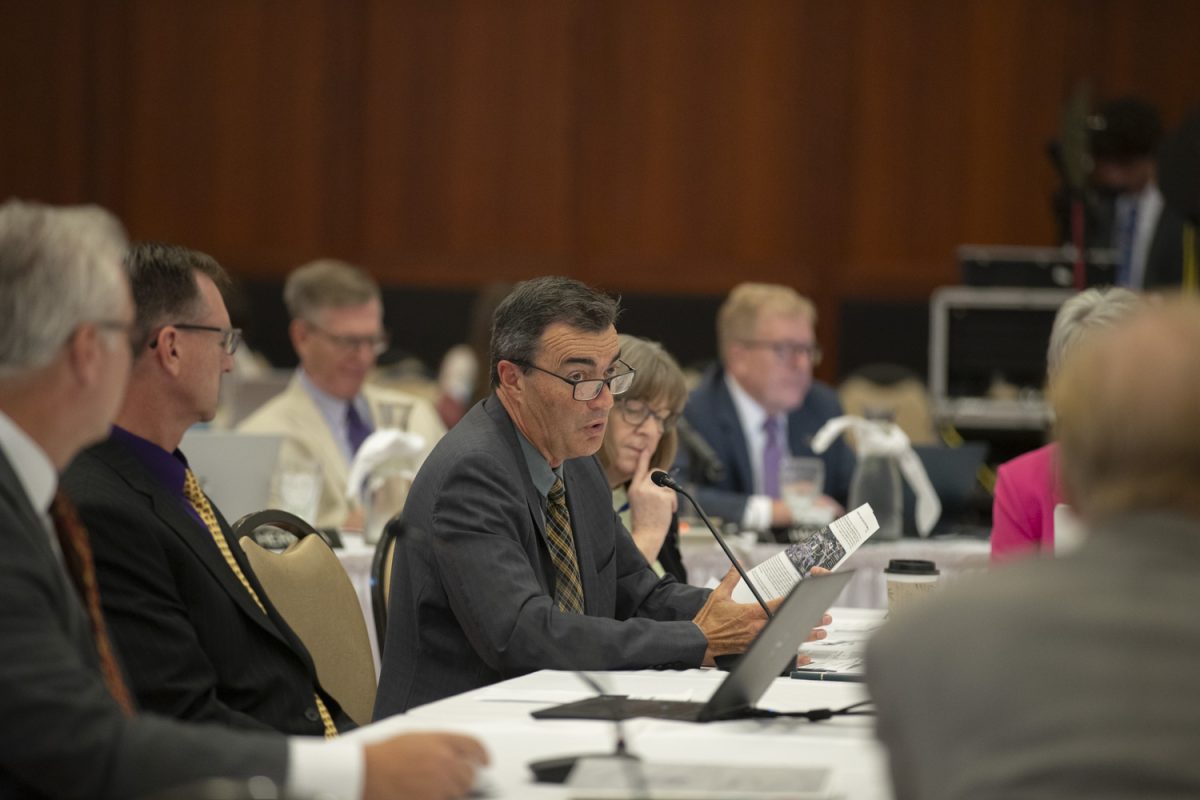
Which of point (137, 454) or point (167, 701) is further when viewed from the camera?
point (137, 454)

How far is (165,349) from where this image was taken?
233 centimetres

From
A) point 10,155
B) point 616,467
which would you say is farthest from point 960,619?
point 10,155

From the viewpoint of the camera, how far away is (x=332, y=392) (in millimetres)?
4938

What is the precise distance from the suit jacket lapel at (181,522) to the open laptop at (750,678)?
0.49m

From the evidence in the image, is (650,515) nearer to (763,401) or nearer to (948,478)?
(948,478)

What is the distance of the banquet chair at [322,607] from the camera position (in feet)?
8.61

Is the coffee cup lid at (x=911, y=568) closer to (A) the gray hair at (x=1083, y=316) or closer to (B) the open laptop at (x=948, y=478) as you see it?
(A) the gray hair at (x=1083, y=316)

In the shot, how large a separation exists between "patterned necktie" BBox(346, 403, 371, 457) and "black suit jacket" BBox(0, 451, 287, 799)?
3.42m

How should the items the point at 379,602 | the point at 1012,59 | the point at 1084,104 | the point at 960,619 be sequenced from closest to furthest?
the point at 960,619
the point at 379,602
the point at 1084,104
the point at 1012,59

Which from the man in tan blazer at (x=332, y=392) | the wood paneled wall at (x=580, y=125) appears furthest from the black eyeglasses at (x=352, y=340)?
the wood paneled wall at (x=580, y=125)

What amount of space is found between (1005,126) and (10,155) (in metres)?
5.87

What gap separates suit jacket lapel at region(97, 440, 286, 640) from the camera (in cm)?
218

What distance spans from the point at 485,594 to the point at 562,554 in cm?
30

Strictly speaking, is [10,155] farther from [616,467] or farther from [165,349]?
[165,349]
